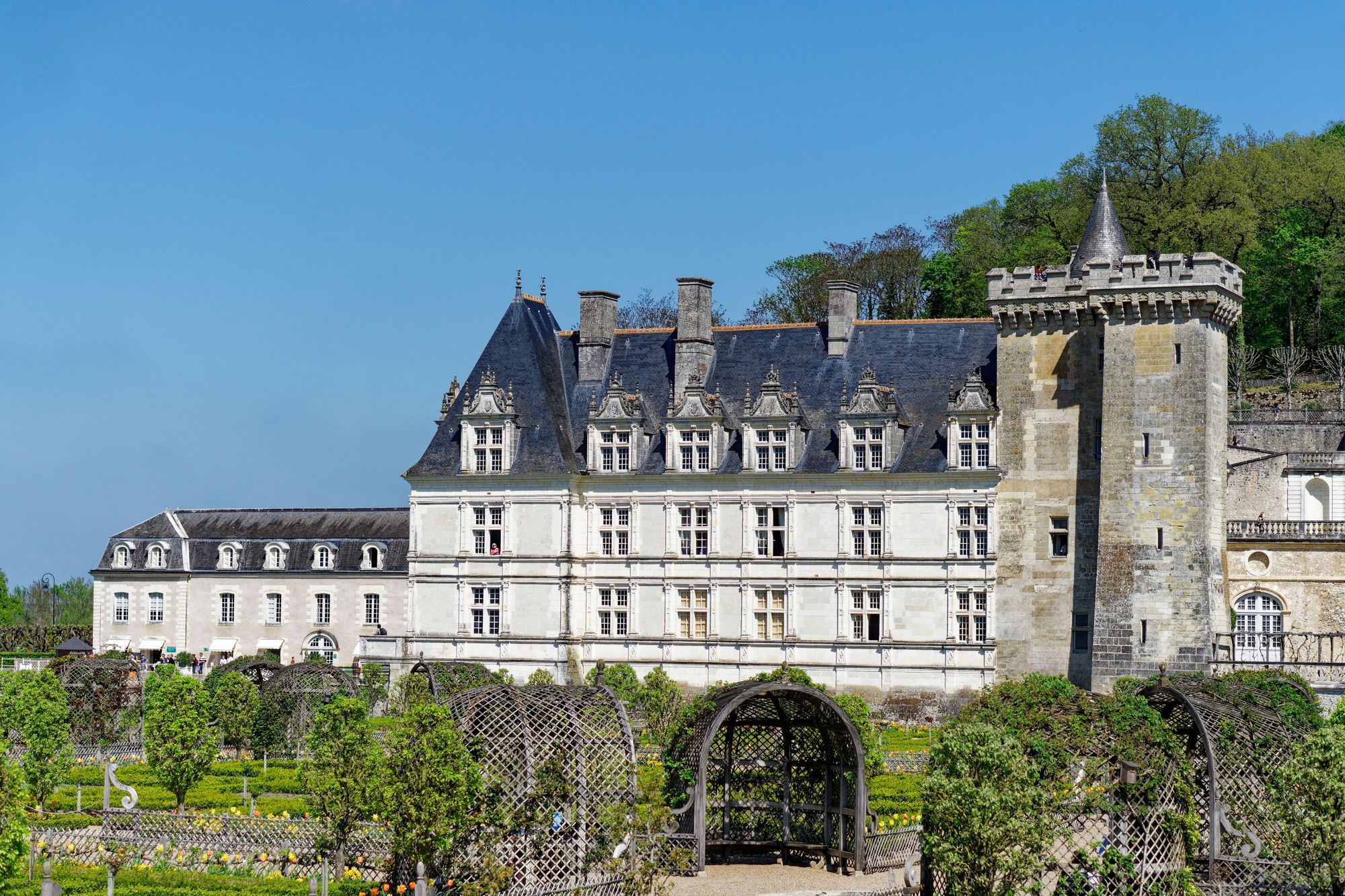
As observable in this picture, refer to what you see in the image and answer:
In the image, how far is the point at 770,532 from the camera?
5912 cm

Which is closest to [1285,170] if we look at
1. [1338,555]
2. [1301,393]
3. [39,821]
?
[1301,393]

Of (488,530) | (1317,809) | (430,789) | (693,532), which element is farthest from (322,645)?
(1317,809)

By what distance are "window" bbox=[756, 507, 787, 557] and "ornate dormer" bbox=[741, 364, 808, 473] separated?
4.26 feet

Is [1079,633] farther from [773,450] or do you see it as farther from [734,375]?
[734,375]

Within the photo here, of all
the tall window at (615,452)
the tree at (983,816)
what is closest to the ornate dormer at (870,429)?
the tall window at (615,452)

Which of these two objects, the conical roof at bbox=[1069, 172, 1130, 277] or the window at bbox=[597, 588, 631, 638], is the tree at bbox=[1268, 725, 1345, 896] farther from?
the window at bbox=[597, 588, 631, 638]

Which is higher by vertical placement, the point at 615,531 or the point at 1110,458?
the point at 1110,458

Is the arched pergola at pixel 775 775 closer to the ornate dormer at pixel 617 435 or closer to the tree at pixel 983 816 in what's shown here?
the tree at pixel 983 816

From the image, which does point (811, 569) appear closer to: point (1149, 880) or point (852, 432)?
point (852, 432)

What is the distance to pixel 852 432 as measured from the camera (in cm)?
5831

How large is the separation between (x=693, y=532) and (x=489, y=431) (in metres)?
7.47

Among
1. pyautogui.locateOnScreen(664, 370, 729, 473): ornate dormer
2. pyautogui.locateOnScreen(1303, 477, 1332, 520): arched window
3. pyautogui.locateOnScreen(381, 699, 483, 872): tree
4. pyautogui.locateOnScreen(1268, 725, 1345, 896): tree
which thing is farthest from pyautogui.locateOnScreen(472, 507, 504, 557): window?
pyautogui.locateOnScreen(1268, 725, 1345, 896): tree

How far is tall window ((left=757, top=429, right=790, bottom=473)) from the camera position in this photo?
194 ft

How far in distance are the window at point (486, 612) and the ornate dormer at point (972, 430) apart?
15.3 meters
